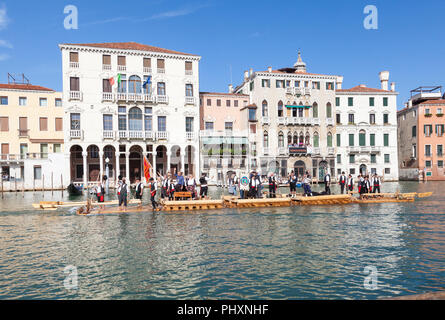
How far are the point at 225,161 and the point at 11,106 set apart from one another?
26.7m

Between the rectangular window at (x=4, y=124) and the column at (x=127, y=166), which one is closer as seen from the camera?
the column at (x=127, y=166)

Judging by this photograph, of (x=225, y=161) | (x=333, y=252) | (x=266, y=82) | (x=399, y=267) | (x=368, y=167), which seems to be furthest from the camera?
(x=368, y=167)

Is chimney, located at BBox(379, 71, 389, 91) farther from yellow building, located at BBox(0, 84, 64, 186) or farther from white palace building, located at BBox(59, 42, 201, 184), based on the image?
yellow building, located at BBox(0, 84, 64, 186)

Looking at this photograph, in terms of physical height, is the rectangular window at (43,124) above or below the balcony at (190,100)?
below

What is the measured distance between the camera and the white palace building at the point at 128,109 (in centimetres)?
4344

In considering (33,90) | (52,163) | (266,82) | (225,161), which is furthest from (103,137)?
(266,82)

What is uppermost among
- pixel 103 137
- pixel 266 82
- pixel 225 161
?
pixel 266 82

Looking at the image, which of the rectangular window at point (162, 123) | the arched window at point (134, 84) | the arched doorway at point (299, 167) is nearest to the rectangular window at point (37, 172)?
the arched window at point (134, 84)

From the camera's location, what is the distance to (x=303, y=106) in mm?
53312

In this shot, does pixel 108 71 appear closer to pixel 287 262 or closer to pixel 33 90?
pixel 33 90

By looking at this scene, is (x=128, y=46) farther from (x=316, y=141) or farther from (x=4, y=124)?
(x=316, y=141)

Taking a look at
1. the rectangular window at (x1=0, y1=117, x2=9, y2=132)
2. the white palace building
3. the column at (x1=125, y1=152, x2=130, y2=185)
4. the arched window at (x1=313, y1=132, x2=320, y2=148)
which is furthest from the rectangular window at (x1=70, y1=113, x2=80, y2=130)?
the arched window at (x1=313, y1=132, x2=320, y2=148)

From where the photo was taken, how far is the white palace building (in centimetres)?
4344

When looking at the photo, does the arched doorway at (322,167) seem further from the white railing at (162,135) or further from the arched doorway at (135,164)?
the arched doorway at (135,164)
